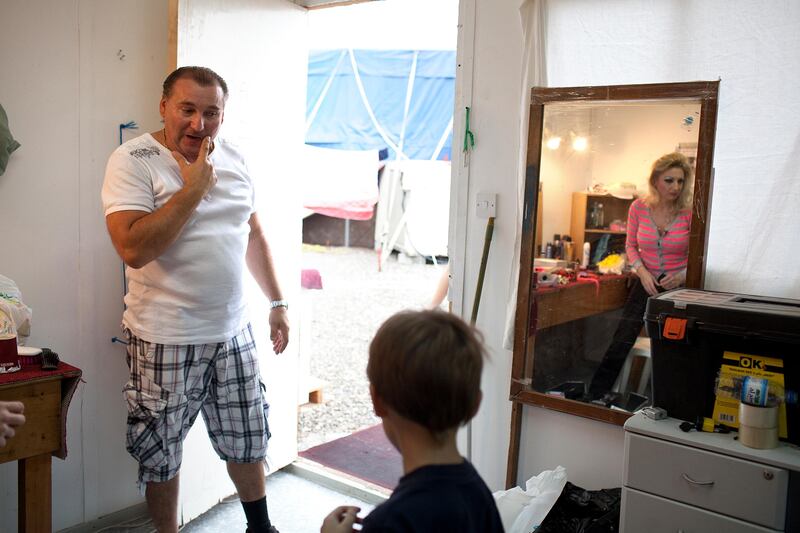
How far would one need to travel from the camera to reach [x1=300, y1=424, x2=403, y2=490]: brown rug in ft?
11.8

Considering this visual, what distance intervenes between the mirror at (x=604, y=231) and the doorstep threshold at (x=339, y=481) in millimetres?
1028

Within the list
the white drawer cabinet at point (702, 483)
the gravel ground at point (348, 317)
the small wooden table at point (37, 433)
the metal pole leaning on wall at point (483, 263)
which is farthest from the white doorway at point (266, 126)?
the white drawer cabinet at point (702, 483)

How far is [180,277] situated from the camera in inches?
90.2

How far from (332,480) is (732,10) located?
2637mm

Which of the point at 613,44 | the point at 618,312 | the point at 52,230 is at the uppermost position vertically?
the point at 613,44

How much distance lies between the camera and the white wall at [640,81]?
2.20 m

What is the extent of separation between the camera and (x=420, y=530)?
3.48 feet

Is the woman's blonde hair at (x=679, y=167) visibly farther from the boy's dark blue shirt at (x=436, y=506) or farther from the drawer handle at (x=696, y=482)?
the boy's dark blue shirt at (x=436, y=506)

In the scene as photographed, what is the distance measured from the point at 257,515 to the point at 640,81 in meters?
2.08

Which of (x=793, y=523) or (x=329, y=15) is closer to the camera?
(x=793, y=523)

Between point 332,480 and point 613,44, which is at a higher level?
point 613,44

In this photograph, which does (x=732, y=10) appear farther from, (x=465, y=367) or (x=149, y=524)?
(x=149, y=524)

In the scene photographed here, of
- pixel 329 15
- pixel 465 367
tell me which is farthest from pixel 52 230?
pixel 329 15

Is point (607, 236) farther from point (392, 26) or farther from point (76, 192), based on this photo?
point (392, 26)
